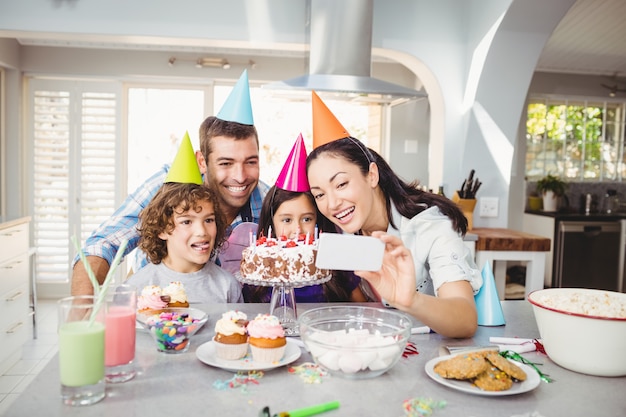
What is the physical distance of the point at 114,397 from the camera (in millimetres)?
1077

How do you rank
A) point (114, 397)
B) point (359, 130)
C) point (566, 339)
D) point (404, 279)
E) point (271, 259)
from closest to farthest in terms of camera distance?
point (114, 397), point (566, 339), point (404, 279), point (271, 259), point (359, 130)

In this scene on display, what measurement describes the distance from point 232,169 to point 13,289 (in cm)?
242

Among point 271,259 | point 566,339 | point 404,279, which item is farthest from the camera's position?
point 271,259

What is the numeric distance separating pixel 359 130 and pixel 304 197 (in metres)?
4.47

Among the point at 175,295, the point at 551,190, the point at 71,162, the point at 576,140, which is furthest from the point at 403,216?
the point at 576,140

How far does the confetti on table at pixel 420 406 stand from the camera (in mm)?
1031

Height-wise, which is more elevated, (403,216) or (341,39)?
(341,39)

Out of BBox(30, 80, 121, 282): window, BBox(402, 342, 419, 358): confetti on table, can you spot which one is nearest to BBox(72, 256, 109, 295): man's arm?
BBox(402, 342, 419, 358): confetti on table

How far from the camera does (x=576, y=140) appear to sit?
636 cm

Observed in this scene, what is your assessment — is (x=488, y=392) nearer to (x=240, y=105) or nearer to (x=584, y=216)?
(x=240, y=105)

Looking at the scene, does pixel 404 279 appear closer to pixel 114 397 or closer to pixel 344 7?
pixel 114 397

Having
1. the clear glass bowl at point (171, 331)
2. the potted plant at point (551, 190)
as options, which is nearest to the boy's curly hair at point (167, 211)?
the clear glass bowl at point (171, 331)

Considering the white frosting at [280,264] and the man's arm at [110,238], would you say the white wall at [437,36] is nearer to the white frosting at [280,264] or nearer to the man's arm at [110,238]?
the man's arm at [110,238]

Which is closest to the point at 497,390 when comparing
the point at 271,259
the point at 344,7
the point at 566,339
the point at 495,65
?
the point at 566,339
